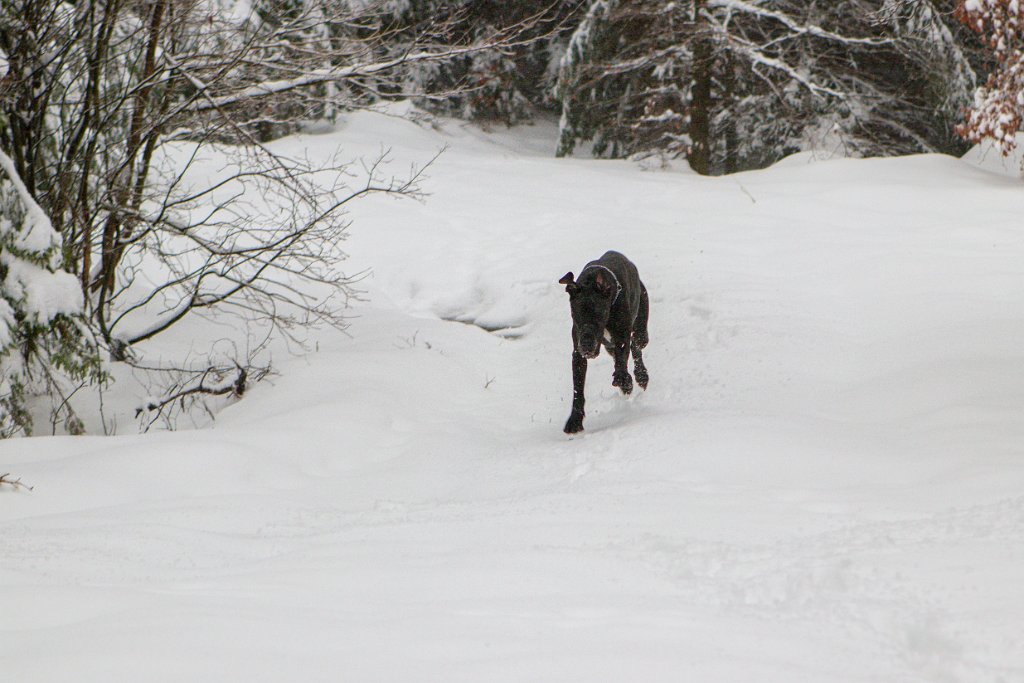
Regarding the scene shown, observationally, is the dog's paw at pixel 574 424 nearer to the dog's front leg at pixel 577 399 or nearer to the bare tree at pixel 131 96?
the dog's front leg at pixel 577 399

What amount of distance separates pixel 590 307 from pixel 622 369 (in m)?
0.76

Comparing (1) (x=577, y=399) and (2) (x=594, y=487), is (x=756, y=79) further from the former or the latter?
(2) (x=594, y=487)

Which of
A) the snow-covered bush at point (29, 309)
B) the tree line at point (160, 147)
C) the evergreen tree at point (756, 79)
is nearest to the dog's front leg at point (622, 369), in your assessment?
the tree line at point (160, 147)

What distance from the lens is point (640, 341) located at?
809 cm

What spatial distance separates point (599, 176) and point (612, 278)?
344 inches

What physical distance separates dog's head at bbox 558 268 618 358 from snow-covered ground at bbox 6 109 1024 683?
2.28 ft

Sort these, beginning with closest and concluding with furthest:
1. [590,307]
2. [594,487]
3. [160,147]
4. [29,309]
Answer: [594,487] → [29,309] → [590,307] → [160,147]

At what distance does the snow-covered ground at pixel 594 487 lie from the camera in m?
2.69

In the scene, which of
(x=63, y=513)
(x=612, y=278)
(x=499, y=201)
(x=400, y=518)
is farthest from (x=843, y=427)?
(x=499, y=201)

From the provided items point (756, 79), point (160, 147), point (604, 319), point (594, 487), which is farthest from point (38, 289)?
point (756, 79)

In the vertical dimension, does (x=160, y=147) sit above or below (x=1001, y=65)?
below

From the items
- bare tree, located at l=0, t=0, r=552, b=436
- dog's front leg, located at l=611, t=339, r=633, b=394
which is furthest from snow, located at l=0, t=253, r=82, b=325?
dog's front leg, located at l=611, t=339, r=633, b=394

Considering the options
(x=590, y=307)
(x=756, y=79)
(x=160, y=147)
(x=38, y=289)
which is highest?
(x=756, y=79)

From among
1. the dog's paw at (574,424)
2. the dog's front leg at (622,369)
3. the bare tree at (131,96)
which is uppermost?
the bare tree at (131,96)
